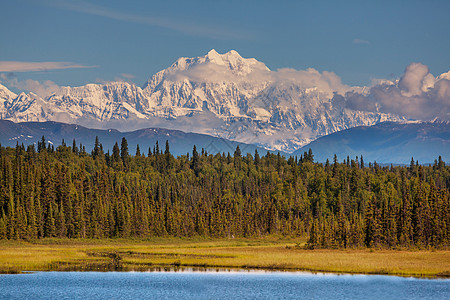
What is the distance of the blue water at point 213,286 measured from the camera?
8038 cm

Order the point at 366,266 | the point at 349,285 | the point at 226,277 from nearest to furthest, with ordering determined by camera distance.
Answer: the point at 349,285, the point at 226,277, the point at 366,266

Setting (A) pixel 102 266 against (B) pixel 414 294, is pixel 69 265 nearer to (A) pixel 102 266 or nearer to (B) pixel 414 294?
(A) pixel 102 266

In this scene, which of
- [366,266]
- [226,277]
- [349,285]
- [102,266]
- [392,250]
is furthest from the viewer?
[392,250]

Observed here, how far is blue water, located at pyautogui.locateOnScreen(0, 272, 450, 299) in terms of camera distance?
80375mm

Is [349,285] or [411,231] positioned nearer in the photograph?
[349,285]

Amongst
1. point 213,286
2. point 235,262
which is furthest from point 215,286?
point 235,262

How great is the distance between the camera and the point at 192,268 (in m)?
109

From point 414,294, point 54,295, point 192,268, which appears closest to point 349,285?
point 414,294

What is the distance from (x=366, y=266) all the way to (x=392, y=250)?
153 feet

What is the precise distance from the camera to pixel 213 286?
8781cm

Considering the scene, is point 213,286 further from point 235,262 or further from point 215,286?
point 235,262

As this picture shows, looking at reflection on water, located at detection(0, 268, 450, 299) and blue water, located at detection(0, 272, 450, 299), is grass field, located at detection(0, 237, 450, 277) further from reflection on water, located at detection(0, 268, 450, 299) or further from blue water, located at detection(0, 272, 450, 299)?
blue water, located at detection(0, 272, 450, 299)

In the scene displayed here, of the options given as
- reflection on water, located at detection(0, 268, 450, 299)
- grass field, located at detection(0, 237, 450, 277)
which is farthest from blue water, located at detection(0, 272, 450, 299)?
grass field, located at detection(0, 237, 450, 277)

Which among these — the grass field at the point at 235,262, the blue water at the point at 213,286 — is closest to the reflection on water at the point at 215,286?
the blue water at the point at 213,286
